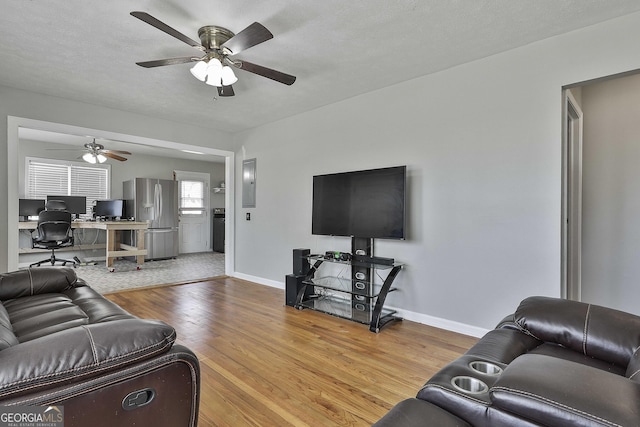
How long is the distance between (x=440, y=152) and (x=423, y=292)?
1.36 meters

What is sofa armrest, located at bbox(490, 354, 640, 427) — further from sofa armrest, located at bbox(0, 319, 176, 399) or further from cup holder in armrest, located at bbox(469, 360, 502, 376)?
sofa armrest, located at bbox(0, 319, 176, 399)

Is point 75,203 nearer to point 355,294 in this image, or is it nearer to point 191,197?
point 191,197

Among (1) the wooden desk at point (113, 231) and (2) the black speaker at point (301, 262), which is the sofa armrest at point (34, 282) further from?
(1) the wooden desk at point (113, 231)

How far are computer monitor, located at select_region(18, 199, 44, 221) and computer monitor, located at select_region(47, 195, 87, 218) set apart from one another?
29cm

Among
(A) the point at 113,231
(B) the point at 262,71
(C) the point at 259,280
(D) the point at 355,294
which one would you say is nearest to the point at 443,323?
(D) the point at 355,294

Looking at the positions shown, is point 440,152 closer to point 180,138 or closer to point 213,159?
point 180,138

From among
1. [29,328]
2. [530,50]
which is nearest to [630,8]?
[530,50]

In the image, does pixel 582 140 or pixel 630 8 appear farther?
pixel 582 140

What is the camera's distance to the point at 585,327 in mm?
1401

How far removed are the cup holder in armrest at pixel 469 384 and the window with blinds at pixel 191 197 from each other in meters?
8.31

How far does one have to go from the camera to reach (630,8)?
216cm

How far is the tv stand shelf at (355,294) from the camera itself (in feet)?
10.2

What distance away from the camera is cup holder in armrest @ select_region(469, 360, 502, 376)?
1.11 m

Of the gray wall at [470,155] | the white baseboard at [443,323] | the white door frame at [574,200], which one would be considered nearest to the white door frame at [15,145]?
the gray wall at [470,155]
